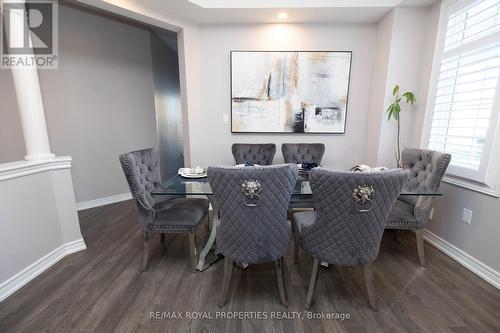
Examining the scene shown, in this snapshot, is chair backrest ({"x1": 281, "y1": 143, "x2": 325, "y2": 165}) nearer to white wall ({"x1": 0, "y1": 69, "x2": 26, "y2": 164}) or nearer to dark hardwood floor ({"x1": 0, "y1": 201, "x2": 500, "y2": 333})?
dark hardwood floor ({"x1": 0, "y1": 201, "x2": 500, "y2": 333})

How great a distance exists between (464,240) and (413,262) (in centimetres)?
50

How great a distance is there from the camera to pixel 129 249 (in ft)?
6.95

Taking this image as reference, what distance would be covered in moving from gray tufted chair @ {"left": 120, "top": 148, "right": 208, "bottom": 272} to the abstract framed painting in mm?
1430

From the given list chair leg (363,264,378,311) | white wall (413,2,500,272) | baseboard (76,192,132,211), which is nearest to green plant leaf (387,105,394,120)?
white wall (413,2,500,272)

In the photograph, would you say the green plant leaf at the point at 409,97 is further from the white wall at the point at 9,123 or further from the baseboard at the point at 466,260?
the white wall at the point at 9,123

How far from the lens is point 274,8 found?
7.89 ft

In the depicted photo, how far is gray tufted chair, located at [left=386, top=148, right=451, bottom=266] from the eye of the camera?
1714 millimetres

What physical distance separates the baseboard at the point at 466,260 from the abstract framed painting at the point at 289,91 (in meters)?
1.62

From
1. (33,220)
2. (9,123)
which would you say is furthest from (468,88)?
(9,123)

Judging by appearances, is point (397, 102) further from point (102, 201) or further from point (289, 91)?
point (102, 201)

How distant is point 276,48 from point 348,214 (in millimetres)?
2489

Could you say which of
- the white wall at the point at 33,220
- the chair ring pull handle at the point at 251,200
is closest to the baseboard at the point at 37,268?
the white wall at the point at 33,220

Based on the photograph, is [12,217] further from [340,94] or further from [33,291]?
[340,94]

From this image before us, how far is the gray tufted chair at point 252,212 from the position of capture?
117 cm
